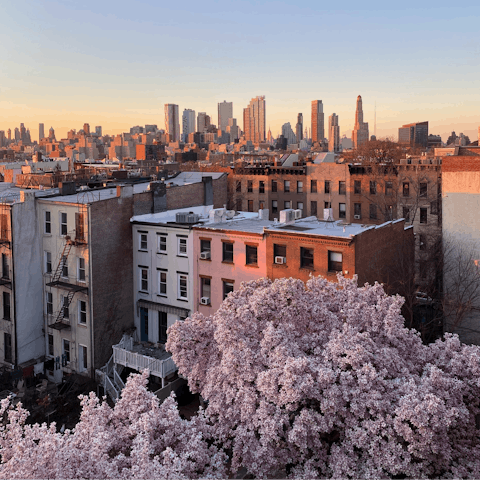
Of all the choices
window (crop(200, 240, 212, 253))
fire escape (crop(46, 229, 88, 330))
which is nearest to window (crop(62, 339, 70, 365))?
fire escape (crop(46, 229, 88, 330))

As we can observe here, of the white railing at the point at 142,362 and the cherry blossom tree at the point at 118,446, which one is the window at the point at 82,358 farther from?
the cherry blossom tree at the point at 118,446

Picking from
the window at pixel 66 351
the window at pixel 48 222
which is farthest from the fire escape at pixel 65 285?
the window at pixel 48 222

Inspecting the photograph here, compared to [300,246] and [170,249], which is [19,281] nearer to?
[170,249]

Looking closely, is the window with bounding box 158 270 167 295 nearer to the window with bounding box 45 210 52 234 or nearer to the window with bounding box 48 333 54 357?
the window with bounding box 45 210 52 234

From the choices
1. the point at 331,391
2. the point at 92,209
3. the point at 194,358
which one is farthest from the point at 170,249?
the point at 331,391

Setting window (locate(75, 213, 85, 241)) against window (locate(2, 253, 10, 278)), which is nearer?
window (locate(75, 213, 85, 241))

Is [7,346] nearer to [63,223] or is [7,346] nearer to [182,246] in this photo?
[63,223]

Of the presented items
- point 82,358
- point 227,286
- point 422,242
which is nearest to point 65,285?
point 82,358
